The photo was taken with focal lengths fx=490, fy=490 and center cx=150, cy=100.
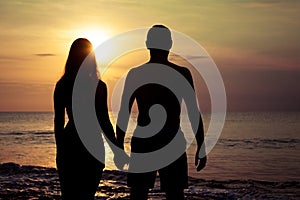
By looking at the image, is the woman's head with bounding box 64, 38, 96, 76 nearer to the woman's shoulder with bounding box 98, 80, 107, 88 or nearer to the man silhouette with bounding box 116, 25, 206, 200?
the woman's shoulder with bounding box 98, 80, 107, 88

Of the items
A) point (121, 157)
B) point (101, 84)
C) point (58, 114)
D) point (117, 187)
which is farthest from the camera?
point (117, 187)

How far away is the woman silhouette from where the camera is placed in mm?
5352

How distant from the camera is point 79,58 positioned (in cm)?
542

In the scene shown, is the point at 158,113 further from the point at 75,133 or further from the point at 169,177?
the point at 75,133

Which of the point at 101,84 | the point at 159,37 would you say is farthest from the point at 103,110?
the point at 159,37

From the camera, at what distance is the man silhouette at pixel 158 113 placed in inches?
224

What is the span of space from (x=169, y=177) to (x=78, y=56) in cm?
174

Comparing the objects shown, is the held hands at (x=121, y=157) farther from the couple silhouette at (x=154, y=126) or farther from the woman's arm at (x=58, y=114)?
the woman's arm at (x=58, y=114)

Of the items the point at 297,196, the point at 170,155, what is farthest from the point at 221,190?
the point at 170,155

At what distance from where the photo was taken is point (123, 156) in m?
5.57

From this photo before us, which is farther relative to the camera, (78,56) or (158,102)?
(158,102)

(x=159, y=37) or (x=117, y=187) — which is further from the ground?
(x=159, y=37)

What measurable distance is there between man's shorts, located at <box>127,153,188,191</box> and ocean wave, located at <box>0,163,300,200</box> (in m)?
5.82

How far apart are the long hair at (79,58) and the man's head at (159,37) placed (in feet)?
2.45
